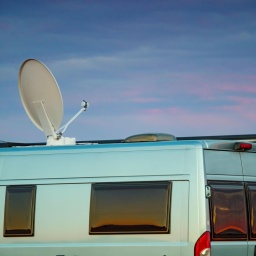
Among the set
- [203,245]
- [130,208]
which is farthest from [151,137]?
[203,245]

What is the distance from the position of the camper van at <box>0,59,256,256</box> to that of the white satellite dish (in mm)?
2197

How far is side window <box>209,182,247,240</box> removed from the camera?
10.2 m

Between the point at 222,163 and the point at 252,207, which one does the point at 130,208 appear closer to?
the point at 222,163

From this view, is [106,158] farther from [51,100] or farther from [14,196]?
[51,100]

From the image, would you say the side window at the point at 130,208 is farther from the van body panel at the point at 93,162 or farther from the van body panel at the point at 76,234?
the van body panel at the point at 93,162

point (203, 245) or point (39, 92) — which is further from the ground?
point (39, 92)

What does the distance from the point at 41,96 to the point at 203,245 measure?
5.20 metres

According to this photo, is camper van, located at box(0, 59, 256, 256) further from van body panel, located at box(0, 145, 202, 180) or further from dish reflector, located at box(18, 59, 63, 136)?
dish reflector, located at box(18, 59, 63, 136)

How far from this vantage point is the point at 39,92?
14.2 meters

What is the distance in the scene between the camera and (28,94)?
47.2ft

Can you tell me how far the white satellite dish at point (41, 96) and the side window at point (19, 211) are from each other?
2.14 metres

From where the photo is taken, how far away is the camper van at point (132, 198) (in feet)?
33.4

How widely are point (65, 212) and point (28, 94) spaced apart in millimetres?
3919

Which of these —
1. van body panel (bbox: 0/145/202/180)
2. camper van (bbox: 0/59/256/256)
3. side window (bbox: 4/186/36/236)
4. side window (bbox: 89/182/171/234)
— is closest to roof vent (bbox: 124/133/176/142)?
camper van (bbox: 0/59/256/256)
